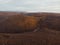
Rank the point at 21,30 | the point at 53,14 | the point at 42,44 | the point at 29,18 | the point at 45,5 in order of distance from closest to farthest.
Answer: the point at 42,44, the point at 21,30, the point at 29,18, the point at 53,14, the point at 45,5

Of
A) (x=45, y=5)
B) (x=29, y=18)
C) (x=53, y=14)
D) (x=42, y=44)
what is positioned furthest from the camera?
(x=45, y=5)

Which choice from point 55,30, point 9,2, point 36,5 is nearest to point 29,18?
point 55,30

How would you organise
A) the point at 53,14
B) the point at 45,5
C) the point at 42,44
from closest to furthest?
the point at 42,44
the point at 53,14
the point at 45,5

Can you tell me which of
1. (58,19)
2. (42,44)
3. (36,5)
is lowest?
(42,44)

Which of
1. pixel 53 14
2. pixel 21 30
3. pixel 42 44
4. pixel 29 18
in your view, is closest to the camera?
pixel 42 44

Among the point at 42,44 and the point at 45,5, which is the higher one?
the point at 45,5

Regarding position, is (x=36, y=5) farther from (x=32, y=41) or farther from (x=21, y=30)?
(x=32, y=41)

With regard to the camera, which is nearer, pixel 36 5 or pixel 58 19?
pixel 58 19

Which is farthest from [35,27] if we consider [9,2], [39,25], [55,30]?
[9,2]

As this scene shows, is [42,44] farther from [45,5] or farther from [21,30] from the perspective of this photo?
[45,5]
